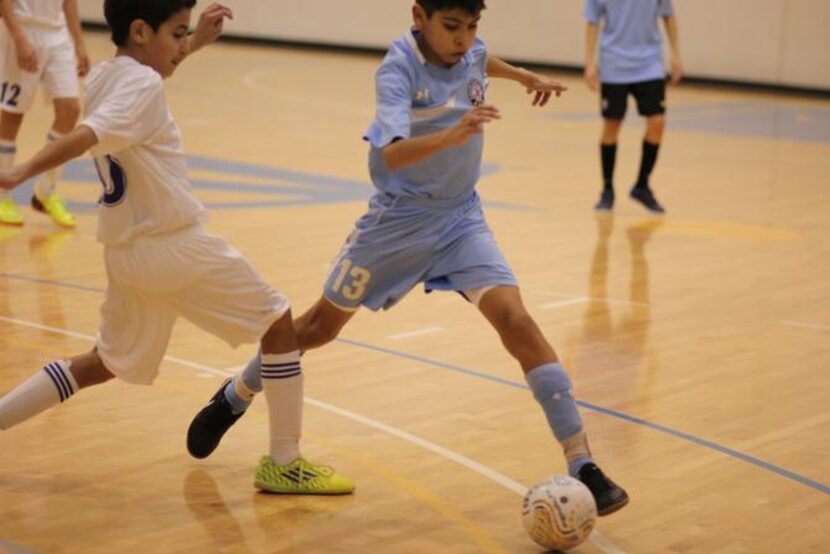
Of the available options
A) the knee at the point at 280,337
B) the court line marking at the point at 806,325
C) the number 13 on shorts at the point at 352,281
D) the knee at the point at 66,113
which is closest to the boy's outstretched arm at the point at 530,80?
the number 13 on shorts at the point at 352,281

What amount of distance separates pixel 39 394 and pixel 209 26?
1326 millimetres

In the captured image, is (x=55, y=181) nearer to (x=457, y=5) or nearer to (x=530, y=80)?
(x=530, y=80)

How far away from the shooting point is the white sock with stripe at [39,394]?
15.9ft

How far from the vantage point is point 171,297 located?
4.74 metres

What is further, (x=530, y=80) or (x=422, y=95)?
(x=530, y=80)

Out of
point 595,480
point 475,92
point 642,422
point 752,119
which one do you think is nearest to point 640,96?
point 642,422

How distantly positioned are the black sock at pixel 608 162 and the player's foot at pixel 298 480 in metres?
6.89

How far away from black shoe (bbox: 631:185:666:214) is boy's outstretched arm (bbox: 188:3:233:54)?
6.71 metres

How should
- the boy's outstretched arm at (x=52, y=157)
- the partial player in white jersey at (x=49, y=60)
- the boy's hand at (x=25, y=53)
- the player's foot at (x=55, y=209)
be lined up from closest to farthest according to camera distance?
the boy's outstretched arm at (x=52, y=157), the boy's hand at (x=25, y=53), the partial player in white jersey at (x=49, y=60), the player's foot at (x=55, y=209)

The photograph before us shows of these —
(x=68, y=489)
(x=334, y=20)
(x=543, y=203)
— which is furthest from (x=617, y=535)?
(x=334, y=20)

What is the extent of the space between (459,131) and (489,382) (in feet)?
7.50

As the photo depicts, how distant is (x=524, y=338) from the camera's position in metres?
4.70

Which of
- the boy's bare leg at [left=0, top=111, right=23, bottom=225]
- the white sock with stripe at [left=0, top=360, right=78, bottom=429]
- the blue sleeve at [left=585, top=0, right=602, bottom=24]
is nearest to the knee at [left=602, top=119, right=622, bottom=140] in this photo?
the blue sleeve at [left=585, top=0, right=602, bottom=24]

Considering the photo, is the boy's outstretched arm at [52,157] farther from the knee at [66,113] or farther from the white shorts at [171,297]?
the knee at [66,113]
